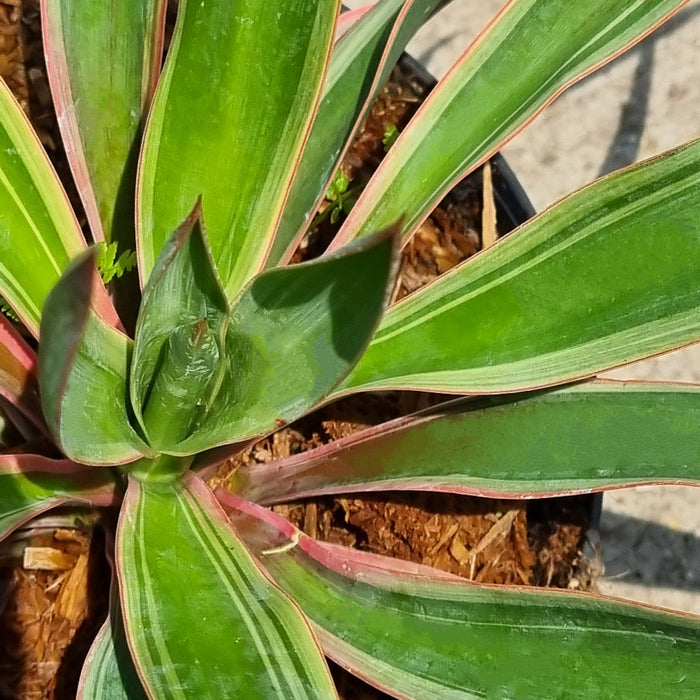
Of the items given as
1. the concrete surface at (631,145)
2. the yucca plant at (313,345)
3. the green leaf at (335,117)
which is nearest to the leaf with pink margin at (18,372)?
the yucca plant at (313,345)

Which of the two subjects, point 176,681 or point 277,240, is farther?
point 277,240

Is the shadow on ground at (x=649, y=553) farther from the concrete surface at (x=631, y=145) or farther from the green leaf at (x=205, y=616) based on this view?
the green leaf at (x=205, y=616)

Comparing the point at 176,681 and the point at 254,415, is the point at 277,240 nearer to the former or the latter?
the point at 254,415

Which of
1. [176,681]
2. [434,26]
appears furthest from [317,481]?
[434,26]

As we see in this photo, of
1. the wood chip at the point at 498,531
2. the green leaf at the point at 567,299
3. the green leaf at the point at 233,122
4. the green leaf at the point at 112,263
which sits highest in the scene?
the green leaf at the point at 233,122

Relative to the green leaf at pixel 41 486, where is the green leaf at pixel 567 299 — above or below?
above

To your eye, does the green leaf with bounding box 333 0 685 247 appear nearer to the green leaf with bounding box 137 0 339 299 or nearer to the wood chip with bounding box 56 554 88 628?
the green leaf with bounding box 137 0 339 299
